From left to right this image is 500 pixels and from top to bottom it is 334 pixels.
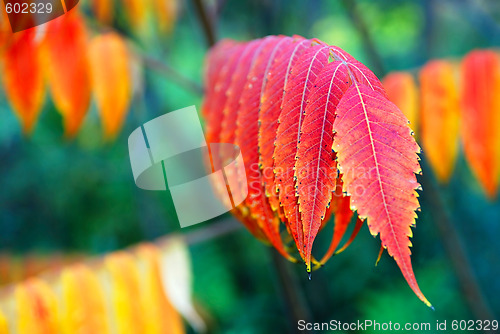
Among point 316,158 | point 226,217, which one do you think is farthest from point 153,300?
point 226,217

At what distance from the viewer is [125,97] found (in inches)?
27.2

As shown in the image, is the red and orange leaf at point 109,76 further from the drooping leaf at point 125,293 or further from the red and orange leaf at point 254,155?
the red and orange leaf at point 254,155

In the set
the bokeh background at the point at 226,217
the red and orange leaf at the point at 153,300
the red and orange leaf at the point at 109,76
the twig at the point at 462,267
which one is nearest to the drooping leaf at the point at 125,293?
the red and orange leaf at the point at 153,300

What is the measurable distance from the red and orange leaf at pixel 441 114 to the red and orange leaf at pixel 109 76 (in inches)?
18.0

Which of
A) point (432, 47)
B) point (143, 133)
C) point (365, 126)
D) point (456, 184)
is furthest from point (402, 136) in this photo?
point (456, 184)

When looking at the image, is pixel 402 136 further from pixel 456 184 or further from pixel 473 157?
pixel 456 184

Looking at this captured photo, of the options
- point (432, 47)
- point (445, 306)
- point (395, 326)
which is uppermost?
point (432, 47)

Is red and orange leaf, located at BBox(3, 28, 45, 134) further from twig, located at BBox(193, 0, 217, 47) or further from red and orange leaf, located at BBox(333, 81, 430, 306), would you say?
red and orange leaf, located at BBox(333, 81, 430, 306)

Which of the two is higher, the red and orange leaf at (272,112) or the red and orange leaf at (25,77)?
the red and orange leaf at (25,77)

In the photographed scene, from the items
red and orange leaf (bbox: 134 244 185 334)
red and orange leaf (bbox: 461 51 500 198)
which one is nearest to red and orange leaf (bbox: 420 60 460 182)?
red and orange leaf (bbox: 461 51 500 198)

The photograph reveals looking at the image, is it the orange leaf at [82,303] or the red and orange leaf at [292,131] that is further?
the orange leaf at [82,303]

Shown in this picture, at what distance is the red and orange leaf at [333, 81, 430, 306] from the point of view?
24 cm

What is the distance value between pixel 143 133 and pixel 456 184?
1848 millimetres

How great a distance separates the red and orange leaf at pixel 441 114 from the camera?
61 cm
